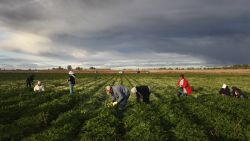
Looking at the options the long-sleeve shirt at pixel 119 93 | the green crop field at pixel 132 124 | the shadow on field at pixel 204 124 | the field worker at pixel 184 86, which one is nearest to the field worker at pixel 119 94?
→ the long-sleeve shirt at pixel 119 93

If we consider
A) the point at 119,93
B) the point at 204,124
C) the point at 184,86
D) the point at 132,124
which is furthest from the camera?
the point at 184,86

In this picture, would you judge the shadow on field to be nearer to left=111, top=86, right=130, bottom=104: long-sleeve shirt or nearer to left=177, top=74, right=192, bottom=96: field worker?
left=111, top=86, right=130, bottom=104: long-sleeve shirt

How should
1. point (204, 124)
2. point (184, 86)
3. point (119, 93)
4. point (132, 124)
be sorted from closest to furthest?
point (132, 124)
point (204, 124)
point (119, 93)
point (184, 86)

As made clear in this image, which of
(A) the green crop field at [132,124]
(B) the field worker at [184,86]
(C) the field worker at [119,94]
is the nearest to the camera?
(A) the green crop field at [132,124]

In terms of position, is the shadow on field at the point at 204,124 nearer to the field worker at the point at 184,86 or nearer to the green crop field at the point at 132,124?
the green crop field at the point at 132,124

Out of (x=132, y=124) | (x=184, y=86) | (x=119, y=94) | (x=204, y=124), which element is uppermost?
(x=119, y=94)

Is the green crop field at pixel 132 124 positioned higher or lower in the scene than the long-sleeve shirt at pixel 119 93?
lower

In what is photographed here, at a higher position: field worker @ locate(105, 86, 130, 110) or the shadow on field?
field worker @ locate(105, 86, 130, 110)

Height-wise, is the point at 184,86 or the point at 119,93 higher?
the point at 119,93

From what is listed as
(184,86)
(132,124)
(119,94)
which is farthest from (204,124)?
(184,86)

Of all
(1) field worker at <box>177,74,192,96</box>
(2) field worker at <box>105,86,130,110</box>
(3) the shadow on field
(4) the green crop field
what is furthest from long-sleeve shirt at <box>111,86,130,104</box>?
(1) field worker at <box>177,74,192,96</box>

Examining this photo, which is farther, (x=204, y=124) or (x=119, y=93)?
(x=119, y=93)

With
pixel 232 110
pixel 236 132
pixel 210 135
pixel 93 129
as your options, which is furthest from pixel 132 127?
pixel 232 110

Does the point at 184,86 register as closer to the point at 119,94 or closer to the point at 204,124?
the point at 119,94
